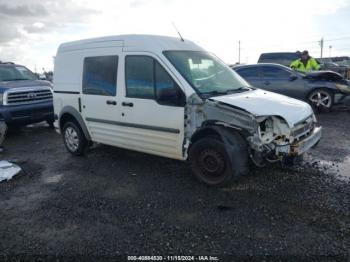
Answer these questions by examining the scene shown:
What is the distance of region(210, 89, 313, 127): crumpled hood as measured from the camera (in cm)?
397

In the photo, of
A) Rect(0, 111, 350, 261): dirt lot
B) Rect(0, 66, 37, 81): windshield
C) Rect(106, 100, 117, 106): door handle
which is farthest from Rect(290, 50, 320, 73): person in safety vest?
Rect(0, 66, 37, 81): windshield

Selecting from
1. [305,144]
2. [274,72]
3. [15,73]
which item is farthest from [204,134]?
[15,73]

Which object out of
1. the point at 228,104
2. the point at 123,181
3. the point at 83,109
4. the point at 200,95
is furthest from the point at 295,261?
the point at 83,109

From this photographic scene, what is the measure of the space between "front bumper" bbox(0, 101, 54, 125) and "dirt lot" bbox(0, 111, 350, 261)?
286cm

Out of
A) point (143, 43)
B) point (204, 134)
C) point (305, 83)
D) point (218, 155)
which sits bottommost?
point (218, 155)

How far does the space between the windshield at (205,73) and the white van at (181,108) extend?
0.06ft

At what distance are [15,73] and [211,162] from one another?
7656mm

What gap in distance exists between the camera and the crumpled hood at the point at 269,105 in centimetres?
397

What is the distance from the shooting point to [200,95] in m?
4.30

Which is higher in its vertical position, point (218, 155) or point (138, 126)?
point (138, 126)

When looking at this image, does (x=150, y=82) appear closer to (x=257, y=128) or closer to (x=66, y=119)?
(x=257, y=128)

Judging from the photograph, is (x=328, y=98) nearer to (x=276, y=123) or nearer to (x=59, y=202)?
(x=276, y=123)

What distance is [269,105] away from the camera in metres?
4.18

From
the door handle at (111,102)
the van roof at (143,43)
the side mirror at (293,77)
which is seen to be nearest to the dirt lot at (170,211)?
the door handle at (111,102)
